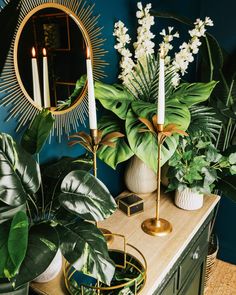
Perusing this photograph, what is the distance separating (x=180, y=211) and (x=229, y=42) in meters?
1.30

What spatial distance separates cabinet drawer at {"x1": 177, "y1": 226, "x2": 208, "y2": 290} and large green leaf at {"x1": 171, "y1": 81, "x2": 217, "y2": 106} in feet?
2.01

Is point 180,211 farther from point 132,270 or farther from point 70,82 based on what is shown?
point 70,82

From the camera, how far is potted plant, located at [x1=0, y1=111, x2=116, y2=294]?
0.61 m

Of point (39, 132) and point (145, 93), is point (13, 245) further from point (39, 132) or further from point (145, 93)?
point (145, 93)

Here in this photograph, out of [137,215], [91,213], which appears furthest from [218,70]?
[91,213]

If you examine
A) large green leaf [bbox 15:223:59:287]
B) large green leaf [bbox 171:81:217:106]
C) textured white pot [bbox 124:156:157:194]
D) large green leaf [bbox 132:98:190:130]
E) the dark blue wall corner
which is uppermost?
large green leaf [bbox 171:81:217:106]

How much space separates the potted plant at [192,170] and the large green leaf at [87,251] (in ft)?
2.13

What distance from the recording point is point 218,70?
5.68ft

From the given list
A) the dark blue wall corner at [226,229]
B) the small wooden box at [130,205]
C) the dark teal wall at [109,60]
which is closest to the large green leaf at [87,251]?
the dark teal wall at [109,60]

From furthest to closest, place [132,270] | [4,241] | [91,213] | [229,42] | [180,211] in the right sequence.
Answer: [229,42]
[180,211]
[132,270]
[91,213]
[4,241]

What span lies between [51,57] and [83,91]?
0.67 ft

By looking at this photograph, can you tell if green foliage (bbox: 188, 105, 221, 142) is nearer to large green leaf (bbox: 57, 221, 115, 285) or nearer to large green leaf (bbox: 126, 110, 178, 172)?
large green leaf (bbox: 126, 110, 178, 172)

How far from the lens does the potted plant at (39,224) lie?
0.61 metres

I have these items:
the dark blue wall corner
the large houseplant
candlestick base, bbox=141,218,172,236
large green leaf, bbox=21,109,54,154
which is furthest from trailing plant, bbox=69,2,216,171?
the dark blue wall corner
